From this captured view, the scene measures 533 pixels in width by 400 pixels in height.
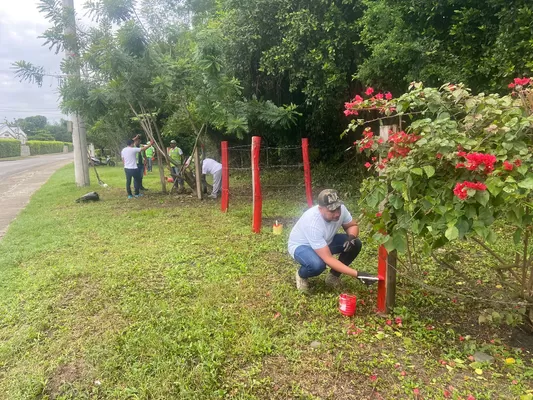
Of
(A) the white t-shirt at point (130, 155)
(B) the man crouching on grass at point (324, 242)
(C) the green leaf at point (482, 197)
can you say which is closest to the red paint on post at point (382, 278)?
(B) the man crouching on grass at point (324, 242)

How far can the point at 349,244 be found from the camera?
3.91 metres

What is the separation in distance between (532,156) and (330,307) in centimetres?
204

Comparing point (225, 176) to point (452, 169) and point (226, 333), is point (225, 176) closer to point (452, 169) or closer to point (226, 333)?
point (226, 333)

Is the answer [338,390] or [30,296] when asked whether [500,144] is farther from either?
[30,296]

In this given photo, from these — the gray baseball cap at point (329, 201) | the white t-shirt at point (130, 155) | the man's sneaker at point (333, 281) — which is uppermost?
the white t-shirt at point (130, 155)

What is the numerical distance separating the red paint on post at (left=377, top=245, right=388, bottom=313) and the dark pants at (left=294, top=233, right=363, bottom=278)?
55cm

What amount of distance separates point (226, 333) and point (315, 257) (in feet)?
3.63

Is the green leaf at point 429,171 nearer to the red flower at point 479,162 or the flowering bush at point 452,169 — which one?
the flowering bush at point 452,169

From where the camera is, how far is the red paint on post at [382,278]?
3.30 m

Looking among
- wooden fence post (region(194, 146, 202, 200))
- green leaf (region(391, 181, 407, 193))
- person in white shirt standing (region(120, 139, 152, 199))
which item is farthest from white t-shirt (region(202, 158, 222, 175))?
green leaf (region(391, 181, 407, 193))

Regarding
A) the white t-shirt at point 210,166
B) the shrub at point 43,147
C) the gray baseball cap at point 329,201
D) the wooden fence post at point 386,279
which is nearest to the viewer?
the wooden fence post at point 386,279

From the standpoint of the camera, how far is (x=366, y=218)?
298 centimetres

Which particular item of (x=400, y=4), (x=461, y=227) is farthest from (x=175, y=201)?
(x=461, y=227)

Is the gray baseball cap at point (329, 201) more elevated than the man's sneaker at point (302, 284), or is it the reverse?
the gray baseball cap at point (329, 201)
